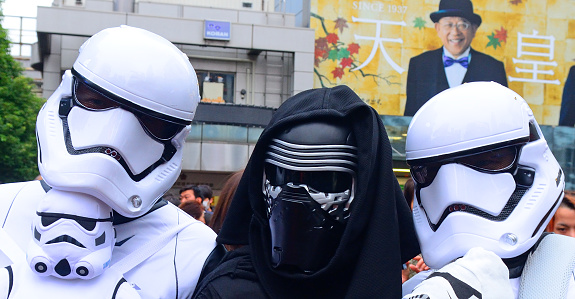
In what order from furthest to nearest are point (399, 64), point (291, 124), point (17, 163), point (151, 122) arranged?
point (399, 64) < point (17, 163) < point (151, 122) < point (291, 124)

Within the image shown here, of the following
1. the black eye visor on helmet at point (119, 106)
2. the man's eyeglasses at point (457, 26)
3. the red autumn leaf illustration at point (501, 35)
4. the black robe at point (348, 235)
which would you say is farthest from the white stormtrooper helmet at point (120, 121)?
the red autumn leaf illustration at point (501, 35)

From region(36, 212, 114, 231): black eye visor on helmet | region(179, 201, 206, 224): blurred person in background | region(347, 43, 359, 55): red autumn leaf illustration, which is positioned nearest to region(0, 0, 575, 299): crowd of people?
region(36, 212, 114, 231): black eye visor on helmet

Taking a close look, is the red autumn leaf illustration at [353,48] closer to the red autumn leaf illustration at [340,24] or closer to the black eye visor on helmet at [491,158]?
the red autumn leaf illustration at [340,24]

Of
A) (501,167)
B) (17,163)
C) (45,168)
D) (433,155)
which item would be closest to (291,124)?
(433,155)

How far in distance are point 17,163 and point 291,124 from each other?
57.2 ft

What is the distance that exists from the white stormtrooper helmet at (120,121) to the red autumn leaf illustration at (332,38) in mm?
22004

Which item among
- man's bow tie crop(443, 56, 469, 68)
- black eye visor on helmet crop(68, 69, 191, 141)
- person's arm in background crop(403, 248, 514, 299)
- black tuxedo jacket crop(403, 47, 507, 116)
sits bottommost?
person's arm in background crop(403, 248, 514, 299)

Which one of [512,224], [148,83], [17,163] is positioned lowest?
[17,163]

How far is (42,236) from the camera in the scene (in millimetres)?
1946

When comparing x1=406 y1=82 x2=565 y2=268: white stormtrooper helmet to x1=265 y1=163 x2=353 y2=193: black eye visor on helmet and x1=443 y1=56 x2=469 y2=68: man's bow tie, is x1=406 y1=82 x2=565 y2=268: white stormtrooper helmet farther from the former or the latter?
x1=443 y1=56 x2=469 y2=68: man's bow tie

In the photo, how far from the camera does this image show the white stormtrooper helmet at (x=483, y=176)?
1874 mm

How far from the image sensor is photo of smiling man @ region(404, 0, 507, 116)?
2488 cm

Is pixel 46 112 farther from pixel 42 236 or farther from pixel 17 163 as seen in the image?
pixel 17 163

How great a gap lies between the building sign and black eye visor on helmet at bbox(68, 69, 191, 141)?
20094 mm
